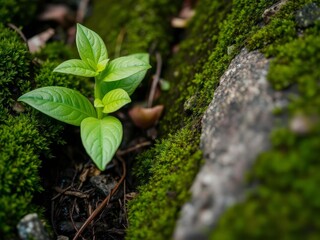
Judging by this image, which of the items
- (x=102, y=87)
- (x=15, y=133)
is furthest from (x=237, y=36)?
(x=15, y=133)

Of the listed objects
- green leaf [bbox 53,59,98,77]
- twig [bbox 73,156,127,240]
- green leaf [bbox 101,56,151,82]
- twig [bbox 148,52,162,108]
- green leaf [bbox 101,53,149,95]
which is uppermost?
green leaf [bbox 53,59,98,77]

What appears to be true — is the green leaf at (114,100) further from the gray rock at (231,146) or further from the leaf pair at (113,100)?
the gray rock at (231,146)

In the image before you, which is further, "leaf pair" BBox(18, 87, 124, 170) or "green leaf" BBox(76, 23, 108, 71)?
"green leaf" BBox(76, 23, 108, 71)

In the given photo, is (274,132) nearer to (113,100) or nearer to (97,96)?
(113,100)

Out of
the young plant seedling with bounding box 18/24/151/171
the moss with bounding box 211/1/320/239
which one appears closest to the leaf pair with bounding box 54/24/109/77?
the young plant seedling with bounding box 18/24/151/171

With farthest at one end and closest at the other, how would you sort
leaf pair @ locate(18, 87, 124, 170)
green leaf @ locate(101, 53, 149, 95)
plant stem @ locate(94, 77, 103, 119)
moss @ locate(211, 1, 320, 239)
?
green leaf @ locate(101, 53, 149, 95) → plant stem @ locate(94, 77, 103, 119) → leaf pair @ locate(18, 87, 124, 170) → moss @ locate(211, 1, 320, 239)

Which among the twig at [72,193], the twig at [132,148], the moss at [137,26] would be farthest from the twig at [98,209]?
the moss at [137,26]

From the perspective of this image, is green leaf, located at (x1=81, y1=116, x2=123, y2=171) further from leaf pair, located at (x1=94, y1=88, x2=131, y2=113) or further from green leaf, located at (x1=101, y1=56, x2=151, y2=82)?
green leaf, located at (x1=101, y1=56, x2=151, y2=82)
